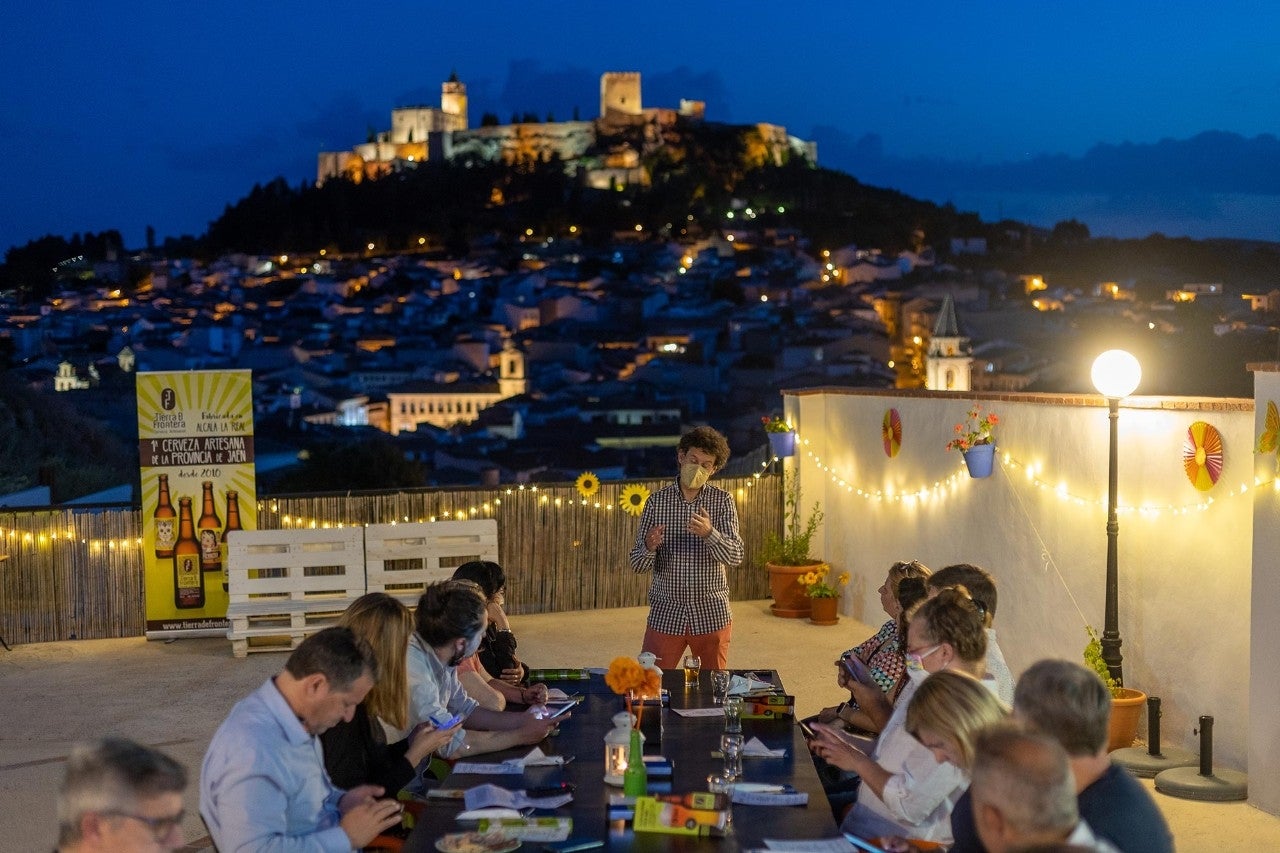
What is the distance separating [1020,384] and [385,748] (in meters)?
40.9

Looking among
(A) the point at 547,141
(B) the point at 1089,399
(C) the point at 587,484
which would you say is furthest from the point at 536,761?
(A) the point at 547,141

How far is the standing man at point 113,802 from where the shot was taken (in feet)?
8.44

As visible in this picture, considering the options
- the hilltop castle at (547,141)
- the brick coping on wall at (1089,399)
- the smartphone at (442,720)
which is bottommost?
the smartphone at (442,720)

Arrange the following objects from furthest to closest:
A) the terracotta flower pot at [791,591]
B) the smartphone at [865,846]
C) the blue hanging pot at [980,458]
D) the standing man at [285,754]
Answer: the terracotta flower pot at [791,591], the blue hanging pot at [980,458], the smartphone at [865,846], the standing man at [285,754]

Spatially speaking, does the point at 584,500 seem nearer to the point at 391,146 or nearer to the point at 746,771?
the point at 746,771

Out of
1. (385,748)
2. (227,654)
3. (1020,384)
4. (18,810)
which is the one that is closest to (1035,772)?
(385,748)

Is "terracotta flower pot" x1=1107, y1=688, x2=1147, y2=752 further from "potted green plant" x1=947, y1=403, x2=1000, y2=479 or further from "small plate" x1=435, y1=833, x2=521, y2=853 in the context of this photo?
"small plate" x1=435, y1=833, x2=521, y2=853

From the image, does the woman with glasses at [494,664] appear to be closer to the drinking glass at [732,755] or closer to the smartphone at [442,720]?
the smartphone at [442,720]

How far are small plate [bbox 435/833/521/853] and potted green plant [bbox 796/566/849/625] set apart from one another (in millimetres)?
7075

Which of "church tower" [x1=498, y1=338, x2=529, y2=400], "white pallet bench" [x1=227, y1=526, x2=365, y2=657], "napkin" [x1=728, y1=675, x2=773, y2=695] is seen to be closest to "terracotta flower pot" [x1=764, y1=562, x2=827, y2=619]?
"white pallet bench" [x1=227, y1=526, x2=365, y2=657]

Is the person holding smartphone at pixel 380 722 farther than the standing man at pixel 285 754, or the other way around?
the person holding smartphone at pixel 380 722

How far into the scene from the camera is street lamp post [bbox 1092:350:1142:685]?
6473 millimetres

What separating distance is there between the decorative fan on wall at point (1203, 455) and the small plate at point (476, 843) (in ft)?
13.8

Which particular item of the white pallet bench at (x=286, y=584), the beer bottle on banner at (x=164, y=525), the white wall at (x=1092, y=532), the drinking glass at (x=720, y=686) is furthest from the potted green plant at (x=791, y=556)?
the drinking glass at (x=720, y=686)
